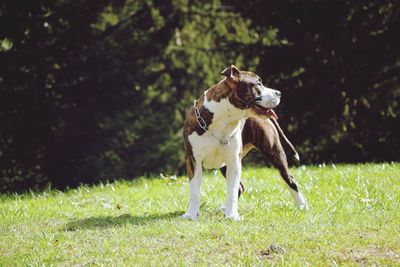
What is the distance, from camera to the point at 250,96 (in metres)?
7.37

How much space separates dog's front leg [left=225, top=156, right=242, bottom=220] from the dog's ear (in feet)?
3.00

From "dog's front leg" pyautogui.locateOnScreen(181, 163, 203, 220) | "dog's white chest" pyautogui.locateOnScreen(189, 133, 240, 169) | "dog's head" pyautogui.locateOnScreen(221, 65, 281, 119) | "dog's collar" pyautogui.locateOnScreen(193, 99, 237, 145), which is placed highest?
"dog's head" pyautogui.locateOnScreen(221, 65, 281, 119)

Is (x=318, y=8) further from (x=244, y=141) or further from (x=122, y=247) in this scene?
(x=122, y=247)

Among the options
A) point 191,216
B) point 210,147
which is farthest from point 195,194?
point 210,147

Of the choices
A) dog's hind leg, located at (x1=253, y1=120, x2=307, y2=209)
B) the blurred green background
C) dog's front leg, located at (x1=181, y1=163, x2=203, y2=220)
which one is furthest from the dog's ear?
the blurred green background

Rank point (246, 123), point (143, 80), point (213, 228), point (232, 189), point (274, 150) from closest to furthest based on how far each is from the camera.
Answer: point (213, 228) → point (232, 189) → point (246, 123) → point (274, 150) → point (143, 80)

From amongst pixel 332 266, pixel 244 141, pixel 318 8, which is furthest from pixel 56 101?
pixel 332 266

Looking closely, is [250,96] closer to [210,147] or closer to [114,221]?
[210,147]

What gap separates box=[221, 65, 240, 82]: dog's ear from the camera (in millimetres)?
7371

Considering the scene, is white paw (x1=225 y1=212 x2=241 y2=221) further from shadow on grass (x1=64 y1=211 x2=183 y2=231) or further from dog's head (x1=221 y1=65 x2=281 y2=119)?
dog's head (x1=221 y1=65 x2=281 y2=119)

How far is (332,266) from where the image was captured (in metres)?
5.66

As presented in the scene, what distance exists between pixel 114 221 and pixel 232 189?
142 centimetres

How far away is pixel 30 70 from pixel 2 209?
8.35 m

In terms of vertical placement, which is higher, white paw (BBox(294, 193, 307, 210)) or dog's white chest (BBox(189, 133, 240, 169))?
dog's white chest (BBox(189, 133, 240, 169))
